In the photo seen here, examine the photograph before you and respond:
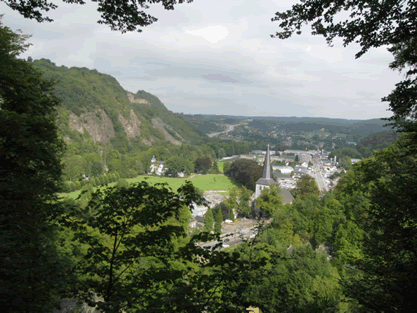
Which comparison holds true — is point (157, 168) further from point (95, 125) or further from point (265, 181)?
point (265, 181)

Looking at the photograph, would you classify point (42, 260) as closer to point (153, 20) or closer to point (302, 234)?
point (153, 20)

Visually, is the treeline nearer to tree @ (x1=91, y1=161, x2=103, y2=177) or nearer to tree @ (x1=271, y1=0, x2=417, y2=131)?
tree @ (x1=91, y1=161, x2=103, y2=177)

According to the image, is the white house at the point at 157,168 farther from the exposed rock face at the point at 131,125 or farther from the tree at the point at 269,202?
the tree at the point at 269,202

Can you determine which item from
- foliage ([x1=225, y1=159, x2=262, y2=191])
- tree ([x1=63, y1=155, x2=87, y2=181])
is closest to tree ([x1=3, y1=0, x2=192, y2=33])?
foliage ([x1=225, y1=159, x2=262, y2=191])

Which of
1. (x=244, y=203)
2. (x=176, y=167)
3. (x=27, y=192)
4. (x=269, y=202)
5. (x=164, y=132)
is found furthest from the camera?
(x=164, y=132)

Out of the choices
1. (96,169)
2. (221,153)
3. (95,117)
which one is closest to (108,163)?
(96,169)

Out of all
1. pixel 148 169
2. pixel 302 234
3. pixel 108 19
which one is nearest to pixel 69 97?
pixel 148 169
